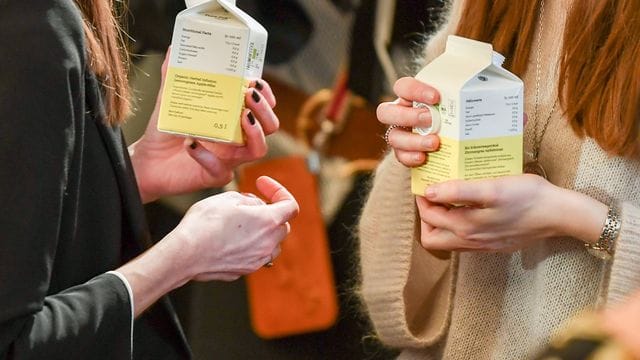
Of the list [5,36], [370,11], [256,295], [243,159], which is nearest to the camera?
[5,36]

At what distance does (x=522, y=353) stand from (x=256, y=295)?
105cm

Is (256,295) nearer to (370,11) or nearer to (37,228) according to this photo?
(370,11)

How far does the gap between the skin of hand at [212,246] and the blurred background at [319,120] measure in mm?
852

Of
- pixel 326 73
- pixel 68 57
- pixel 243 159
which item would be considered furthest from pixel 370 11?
pixel 68 57

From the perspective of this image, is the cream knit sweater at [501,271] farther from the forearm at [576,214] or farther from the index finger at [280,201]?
the index finger at [280,201]

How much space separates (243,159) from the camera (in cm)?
149

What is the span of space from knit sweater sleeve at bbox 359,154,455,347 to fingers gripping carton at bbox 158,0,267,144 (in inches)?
10.9

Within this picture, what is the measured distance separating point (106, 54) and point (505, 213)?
53 centimetres

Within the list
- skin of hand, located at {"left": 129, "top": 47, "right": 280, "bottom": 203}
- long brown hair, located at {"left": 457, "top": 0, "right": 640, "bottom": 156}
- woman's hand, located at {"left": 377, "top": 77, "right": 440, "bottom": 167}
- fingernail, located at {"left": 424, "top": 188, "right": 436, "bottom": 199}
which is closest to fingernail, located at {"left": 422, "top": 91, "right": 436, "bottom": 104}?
woman's hand, located at {"left": 377, "top": 77, "right": 440, "bottom": 167}

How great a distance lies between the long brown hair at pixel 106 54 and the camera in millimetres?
1256

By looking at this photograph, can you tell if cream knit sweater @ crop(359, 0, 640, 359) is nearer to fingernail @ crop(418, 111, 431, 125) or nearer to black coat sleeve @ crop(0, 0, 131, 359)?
fingernail @ crop(418, 111, 431, 125)

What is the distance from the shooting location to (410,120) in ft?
4.20

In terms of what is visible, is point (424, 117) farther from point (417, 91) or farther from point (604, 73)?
point (604, 73)

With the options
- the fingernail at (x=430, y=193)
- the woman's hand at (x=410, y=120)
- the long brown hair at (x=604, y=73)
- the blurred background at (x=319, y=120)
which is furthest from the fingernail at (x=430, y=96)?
the blurred background at (x=319, y=120)
